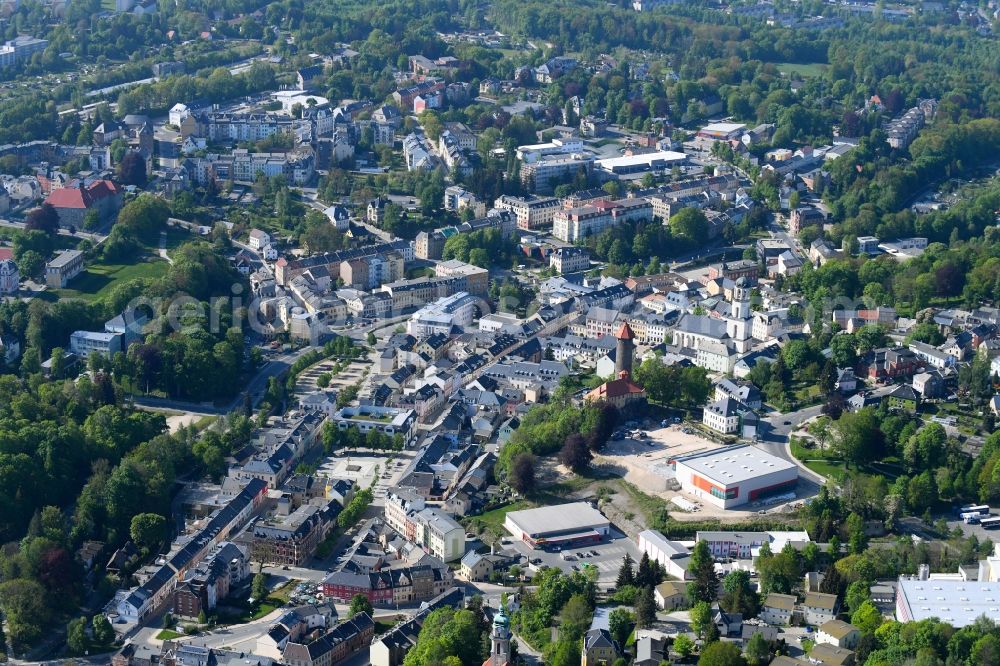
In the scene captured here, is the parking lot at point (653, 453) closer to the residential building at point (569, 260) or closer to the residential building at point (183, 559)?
the residential building at point (183, 559)

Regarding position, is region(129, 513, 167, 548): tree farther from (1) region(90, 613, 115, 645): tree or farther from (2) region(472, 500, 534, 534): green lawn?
(2) region(472, 500, 534, 534): green lawn

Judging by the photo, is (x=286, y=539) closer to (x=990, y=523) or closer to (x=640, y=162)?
(x=990, y=523)

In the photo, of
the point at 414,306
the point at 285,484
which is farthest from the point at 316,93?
the point at 285,484

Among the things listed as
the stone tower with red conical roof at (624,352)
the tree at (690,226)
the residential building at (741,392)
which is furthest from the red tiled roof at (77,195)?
the residential building at (741,392)

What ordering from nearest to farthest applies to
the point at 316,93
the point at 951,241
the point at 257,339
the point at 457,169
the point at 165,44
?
the point at 257,339 < the point at 951,241 < the point at 457,169 < the point at 316,93 < the point at 165,44

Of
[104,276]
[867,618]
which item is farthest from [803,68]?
[867,618]

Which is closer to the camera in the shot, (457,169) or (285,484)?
(285,484)

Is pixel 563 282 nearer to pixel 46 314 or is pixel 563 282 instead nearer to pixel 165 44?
pixel 46 314

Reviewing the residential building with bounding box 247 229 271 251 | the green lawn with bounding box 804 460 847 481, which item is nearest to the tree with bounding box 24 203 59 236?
the residential building with bounding box 247 229 271 251
